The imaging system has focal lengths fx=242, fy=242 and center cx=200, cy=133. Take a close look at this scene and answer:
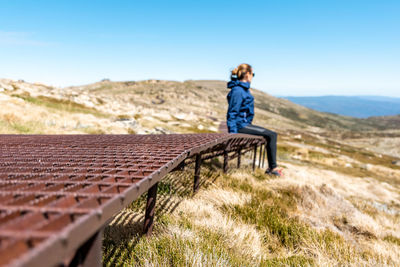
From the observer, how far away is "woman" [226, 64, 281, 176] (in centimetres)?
752

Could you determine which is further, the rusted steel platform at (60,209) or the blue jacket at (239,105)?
the blue jacket at (239,105)

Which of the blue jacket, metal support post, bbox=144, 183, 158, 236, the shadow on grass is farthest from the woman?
metal support post, bbox=144, 183, 158, 236

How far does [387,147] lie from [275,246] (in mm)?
99518

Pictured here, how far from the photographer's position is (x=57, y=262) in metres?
1.02

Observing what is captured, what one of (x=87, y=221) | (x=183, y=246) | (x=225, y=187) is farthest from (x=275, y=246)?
(x=87, y=221)

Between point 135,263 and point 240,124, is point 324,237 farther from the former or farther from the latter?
point 240,124

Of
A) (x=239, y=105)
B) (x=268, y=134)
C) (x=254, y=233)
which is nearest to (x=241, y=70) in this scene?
(x=239, y=105)

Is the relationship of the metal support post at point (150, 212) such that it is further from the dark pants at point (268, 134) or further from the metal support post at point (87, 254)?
the dark pants at point (268, 134)

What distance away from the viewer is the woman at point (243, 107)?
296 inches

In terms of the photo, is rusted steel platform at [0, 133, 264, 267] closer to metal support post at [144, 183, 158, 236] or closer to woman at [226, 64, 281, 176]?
metal support post at [144, 183, 158, 236]

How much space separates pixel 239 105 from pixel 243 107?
0.58ft

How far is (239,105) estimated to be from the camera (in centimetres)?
752

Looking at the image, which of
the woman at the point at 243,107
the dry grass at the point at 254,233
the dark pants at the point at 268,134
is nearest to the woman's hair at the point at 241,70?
the woman at the point at 243,107

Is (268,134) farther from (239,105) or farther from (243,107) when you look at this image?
(239,105)
